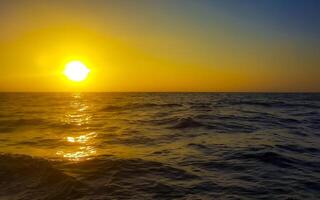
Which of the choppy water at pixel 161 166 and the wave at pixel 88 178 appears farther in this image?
the choppy water at pixel 161 166

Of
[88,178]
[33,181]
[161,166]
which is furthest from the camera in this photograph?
[161,166]

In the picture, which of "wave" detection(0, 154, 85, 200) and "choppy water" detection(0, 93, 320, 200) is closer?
"wave" detection(0, 154, 85, 200)

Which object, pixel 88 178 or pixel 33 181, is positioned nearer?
pixel 33 181

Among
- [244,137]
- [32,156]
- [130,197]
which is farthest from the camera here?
[244,137]

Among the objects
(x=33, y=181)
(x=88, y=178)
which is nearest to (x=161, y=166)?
(x=88, y=178)

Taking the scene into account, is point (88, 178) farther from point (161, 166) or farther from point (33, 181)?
point (161, 166)

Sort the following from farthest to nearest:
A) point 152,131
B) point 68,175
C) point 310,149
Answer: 1. point 152,131
2. point 310,149
3. point 68,175

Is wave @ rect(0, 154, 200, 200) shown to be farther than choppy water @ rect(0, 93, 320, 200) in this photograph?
No

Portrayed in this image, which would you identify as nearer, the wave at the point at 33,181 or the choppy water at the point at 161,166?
the wave at the point at 33,181

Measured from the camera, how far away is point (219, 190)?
8.56 metres

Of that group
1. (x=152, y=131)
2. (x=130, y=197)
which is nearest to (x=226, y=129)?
(x=152, y=131)

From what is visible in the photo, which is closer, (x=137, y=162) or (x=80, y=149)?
(x=137, y=162)

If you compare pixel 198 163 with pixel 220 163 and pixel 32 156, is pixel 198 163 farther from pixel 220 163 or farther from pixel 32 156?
pixel 32 156

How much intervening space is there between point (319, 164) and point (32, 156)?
10.0 m
